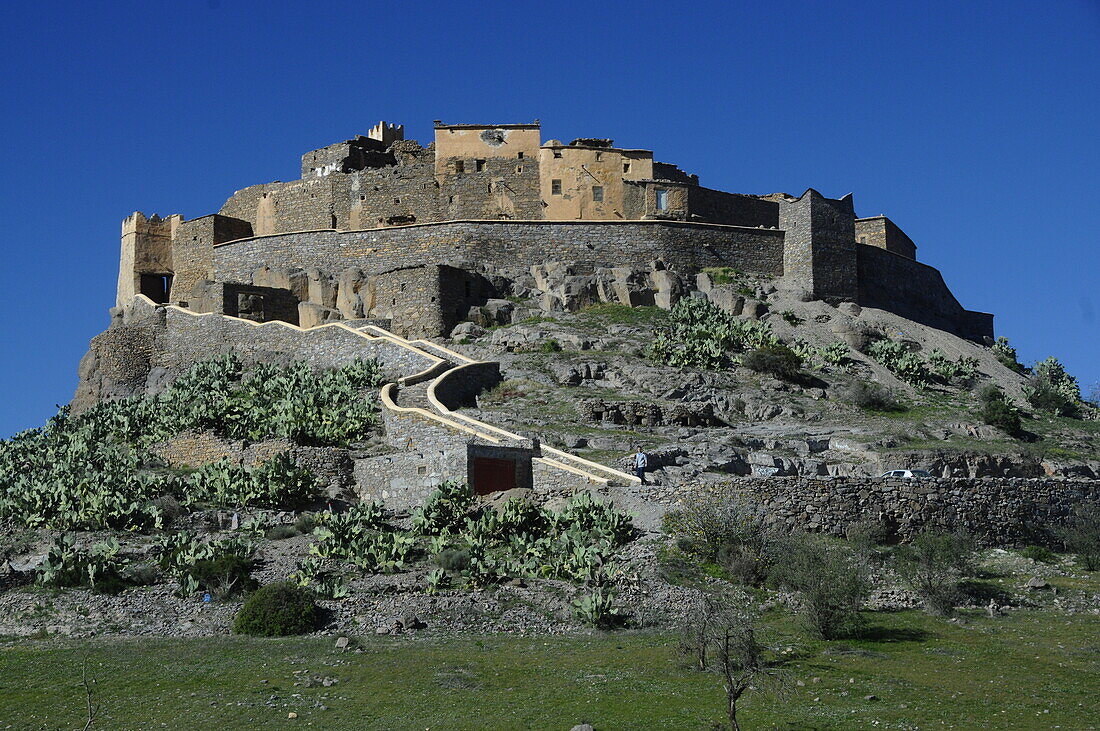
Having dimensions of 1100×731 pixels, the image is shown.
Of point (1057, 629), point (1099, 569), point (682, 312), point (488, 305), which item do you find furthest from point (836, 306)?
point (1057, 629)

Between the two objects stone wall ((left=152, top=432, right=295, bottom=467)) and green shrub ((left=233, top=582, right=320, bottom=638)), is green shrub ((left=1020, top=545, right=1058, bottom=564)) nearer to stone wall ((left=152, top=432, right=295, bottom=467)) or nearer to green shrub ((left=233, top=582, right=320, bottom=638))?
green shrub ((left=233, top=582, right=320, bottom=638))

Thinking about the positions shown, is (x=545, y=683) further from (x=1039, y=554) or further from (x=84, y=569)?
(x=1039, y=554)

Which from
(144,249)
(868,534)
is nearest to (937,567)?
(868,534)

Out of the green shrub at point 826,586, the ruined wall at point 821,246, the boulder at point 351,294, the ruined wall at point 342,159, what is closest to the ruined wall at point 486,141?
the ruined wall at point 342,159

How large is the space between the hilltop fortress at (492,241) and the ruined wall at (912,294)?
94mm

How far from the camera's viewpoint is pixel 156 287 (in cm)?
5441

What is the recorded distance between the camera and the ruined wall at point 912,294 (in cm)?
5084

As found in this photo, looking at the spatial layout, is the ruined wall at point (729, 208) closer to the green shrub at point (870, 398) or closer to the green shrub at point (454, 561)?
the green shrub at point (870, 398)

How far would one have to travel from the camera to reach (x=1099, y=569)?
24.2m

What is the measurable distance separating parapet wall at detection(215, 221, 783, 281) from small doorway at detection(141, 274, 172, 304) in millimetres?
7007

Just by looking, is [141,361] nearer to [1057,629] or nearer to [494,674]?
[494,674]

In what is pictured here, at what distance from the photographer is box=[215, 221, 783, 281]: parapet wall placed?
159 ft

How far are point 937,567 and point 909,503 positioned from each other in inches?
105

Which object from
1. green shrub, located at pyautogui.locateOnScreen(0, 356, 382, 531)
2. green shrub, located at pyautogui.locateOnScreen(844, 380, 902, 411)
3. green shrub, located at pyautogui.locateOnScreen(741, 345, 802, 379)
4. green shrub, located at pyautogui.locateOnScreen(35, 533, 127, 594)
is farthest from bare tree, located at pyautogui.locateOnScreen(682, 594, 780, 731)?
green shrub, located at pyautogui.locateOnScreen(741, 345, 802, 379)
